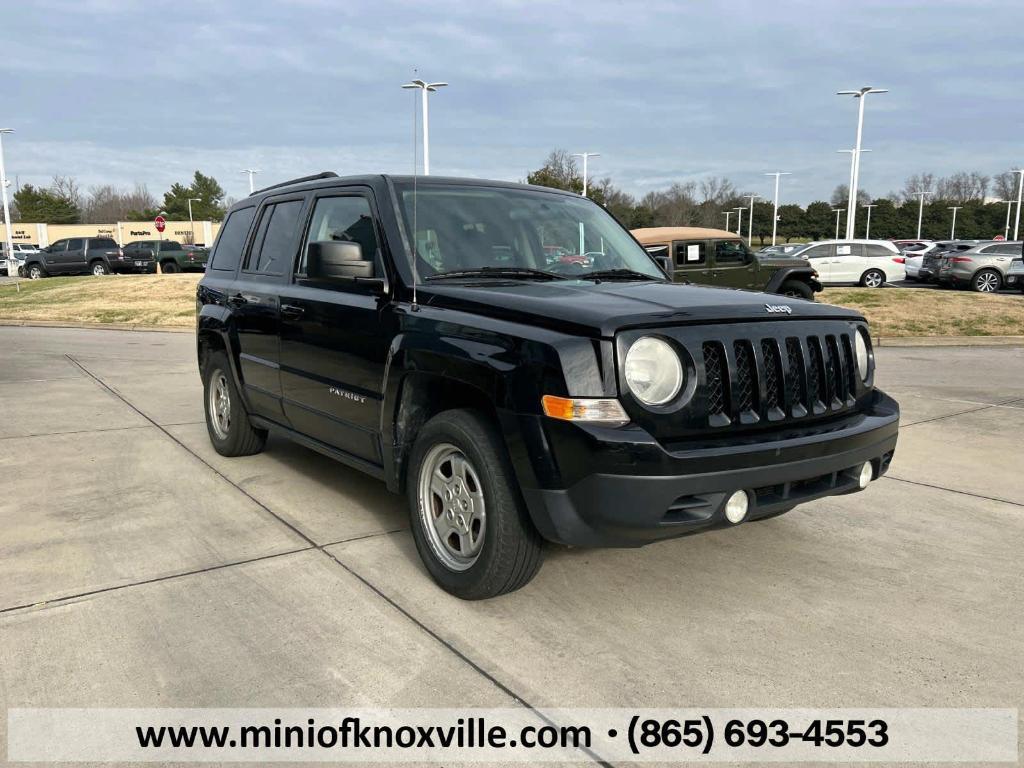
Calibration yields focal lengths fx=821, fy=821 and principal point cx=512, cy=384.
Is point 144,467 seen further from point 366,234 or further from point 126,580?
point 366,234

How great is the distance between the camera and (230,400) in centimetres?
586

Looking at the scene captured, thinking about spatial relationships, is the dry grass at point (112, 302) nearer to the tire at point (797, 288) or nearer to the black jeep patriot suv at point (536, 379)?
the tire at point (797, 288)

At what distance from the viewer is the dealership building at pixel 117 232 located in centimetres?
9125

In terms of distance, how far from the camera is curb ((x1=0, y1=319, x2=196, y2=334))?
17317 millimetres

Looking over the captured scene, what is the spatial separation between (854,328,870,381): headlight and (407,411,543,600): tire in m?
1.73

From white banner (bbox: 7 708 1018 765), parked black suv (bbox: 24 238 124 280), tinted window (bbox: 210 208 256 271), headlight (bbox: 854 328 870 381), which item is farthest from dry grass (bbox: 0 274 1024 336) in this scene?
white banner (bbox: 7 708 1018 765)

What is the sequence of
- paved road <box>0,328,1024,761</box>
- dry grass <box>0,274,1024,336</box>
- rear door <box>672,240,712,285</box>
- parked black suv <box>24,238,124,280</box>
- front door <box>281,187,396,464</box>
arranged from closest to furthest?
1. paved road <box>0,328,1024,761</box>
2. front door <box>281,187,396,464</box>
3. dry grass <box>0,274,1024,336</box>
4. rear door <box>672,240,712,285</box>
5. parked black suv <box>24,238,124,280</box>

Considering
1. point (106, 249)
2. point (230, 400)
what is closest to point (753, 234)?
point (106, 249)

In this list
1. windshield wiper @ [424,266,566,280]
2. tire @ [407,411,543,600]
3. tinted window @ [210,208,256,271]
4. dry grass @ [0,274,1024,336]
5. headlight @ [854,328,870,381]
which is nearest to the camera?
tire @ [407,411,543,600]

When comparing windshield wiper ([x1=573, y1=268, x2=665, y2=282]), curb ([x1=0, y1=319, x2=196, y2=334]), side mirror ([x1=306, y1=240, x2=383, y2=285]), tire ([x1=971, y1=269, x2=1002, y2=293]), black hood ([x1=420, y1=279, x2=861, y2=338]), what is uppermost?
side mirror ([x1=306, y1=240, x2=383, y2=285])

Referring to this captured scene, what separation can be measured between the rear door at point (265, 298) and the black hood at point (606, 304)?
1579 mm

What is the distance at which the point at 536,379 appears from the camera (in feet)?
10.0

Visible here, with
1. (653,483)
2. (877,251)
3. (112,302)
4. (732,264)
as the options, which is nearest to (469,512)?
(653,483)

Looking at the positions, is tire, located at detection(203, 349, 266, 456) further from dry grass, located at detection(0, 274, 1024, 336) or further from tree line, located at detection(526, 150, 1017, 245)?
tree line, located at detection(526, 150, 1017, 245)
